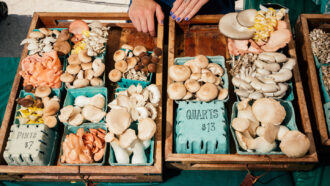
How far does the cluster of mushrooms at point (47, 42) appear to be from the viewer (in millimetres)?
2934

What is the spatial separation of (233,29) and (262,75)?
2.18 feet

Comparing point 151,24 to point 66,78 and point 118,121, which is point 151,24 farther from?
point 118,121

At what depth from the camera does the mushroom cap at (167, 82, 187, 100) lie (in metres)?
2.43

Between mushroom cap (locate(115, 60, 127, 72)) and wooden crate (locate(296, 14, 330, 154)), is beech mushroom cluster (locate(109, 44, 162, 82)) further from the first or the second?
wooden crate (locate(296, 14, 330, 154))

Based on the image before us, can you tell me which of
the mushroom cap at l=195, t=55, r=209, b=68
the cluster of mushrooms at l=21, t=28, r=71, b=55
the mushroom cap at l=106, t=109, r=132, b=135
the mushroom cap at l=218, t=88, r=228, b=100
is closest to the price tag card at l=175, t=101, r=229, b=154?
the mushroom cap at l=218, t=88, r=228, b=100

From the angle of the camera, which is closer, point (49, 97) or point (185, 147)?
point (185, 147)

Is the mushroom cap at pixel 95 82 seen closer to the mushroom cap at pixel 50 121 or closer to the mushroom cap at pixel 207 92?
the mushroom cap at pixel 50 121

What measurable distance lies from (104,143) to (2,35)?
4.03m

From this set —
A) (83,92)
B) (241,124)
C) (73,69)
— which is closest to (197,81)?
(241,124)

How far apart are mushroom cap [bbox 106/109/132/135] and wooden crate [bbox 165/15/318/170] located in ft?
1.54

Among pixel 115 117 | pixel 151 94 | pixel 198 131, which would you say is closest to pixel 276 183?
pixel 198 131

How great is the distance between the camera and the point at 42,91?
8.61 ft

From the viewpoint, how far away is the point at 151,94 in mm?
2531

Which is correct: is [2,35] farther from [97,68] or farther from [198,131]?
[198,131]
